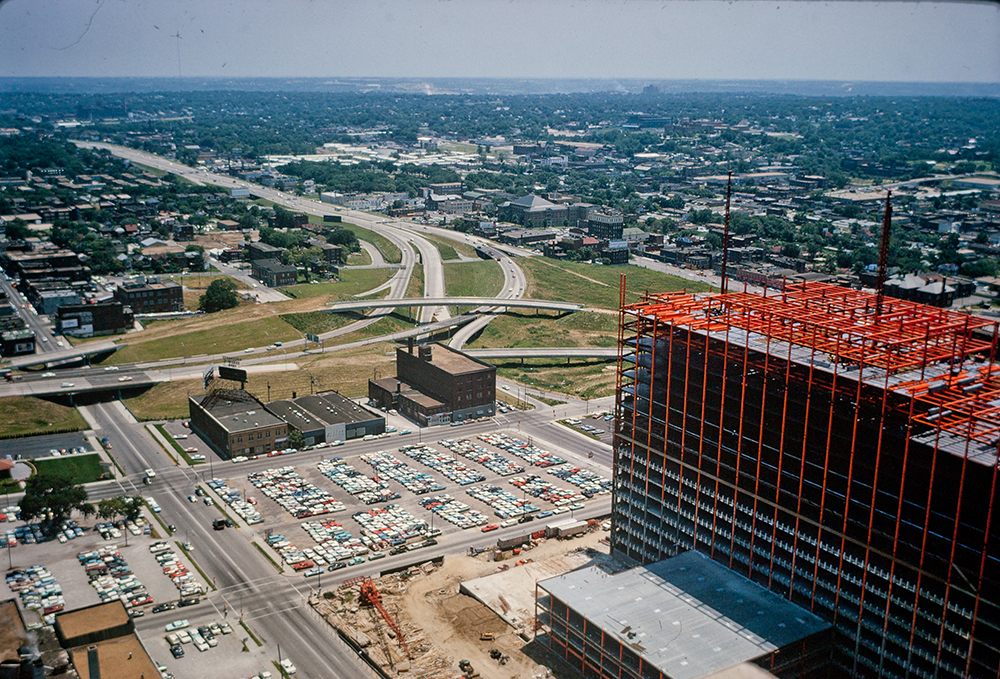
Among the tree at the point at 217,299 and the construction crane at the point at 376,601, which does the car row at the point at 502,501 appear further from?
the tree at the point at 217,299

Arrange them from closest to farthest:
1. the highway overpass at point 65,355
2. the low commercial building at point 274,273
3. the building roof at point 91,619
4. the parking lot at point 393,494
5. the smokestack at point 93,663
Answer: the smokestack at point 93,663, the building roof at point 91,619, the parking lot at point 393,494, the highway overpass at point 65,355, the low commercial building at point 274,273

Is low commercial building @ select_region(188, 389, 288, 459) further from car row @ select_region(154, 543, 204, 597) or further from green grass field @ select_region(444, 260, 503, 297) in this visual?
green grass field @ select_region(444, 260, 503, 297)

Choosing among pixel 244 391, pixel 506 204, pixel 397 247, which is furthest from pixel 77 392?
pixel 506 204

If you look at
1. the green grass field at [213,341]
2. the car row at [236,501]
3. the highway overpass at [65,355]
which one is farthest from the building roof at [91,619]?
the green grass field at [213,341]

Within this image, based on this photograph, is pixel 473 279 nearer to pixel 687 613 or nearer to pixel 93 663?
pixel 687 613

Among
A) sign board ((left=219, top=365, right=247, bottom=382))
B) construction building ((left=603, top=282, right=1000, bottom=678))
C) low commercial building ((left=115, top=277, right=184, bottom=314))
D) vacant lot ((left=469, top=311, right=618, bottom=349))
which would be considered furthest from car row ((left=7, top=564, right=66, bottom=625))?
low commercial building ((left=115, top=277, right=184, bottom=314))

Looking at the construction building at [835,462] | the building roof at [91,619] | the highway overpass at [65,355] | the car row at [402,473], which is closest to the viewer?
the construction building at [835,462]
